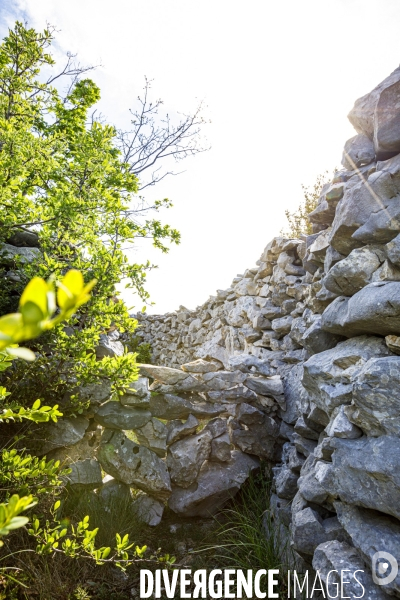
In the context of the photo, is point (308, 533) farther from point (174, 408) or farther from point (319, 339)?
point (174, 408)

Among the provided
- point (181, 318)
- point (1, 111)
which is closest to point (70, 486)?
point (1, 111)

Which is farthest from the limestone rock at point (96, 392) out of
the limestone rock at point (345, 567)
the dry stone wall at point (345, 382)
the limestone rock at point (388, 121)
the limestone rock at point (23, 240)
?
the limestone rock at point (388, 121)

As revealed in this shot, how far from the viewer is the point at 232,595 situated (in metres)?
3.21

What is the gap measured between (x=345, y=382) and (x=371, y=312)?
703 millimetres

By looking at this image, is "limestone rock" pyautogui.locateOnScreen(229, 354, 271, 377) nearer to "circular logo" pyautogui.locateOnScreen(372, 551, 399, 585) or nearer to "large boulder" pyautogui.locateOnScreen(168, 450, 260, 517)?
"large boulder" pyautogui.locateOnScreen(168, 450, 260, 517)

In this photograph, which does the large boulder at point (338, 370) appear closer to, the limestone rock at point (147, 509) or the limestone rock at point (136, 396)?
the limestone rock at point (136, 396)

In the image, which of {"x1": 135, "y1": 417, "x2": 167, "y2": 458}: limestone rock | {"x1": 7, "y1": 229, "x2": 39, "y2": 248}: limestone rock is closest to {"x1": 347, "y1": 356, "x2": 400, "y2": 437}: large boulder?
{"x1": 135, "y1": 417, "x2": 167, "y2": 458}: limestone rock

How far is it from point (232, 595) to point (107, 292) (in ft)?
9.94

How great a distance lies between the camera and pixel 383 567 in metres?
2.30

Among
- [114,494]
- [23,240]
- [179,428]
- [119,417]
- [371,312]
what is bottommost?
[114,494]

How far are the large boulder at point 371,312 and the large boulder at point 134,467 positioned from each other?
2779 mm

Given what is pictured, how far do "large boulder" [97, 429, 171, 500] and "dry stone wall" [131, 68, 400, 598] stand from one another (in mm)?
1168

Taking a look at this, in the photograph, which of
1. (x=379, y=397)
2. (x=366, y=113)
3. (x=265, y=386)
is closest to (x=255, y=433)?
(x=265, y=386)

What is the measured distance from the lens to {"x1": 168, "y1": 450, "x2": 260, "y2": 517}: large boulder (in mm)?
4418
